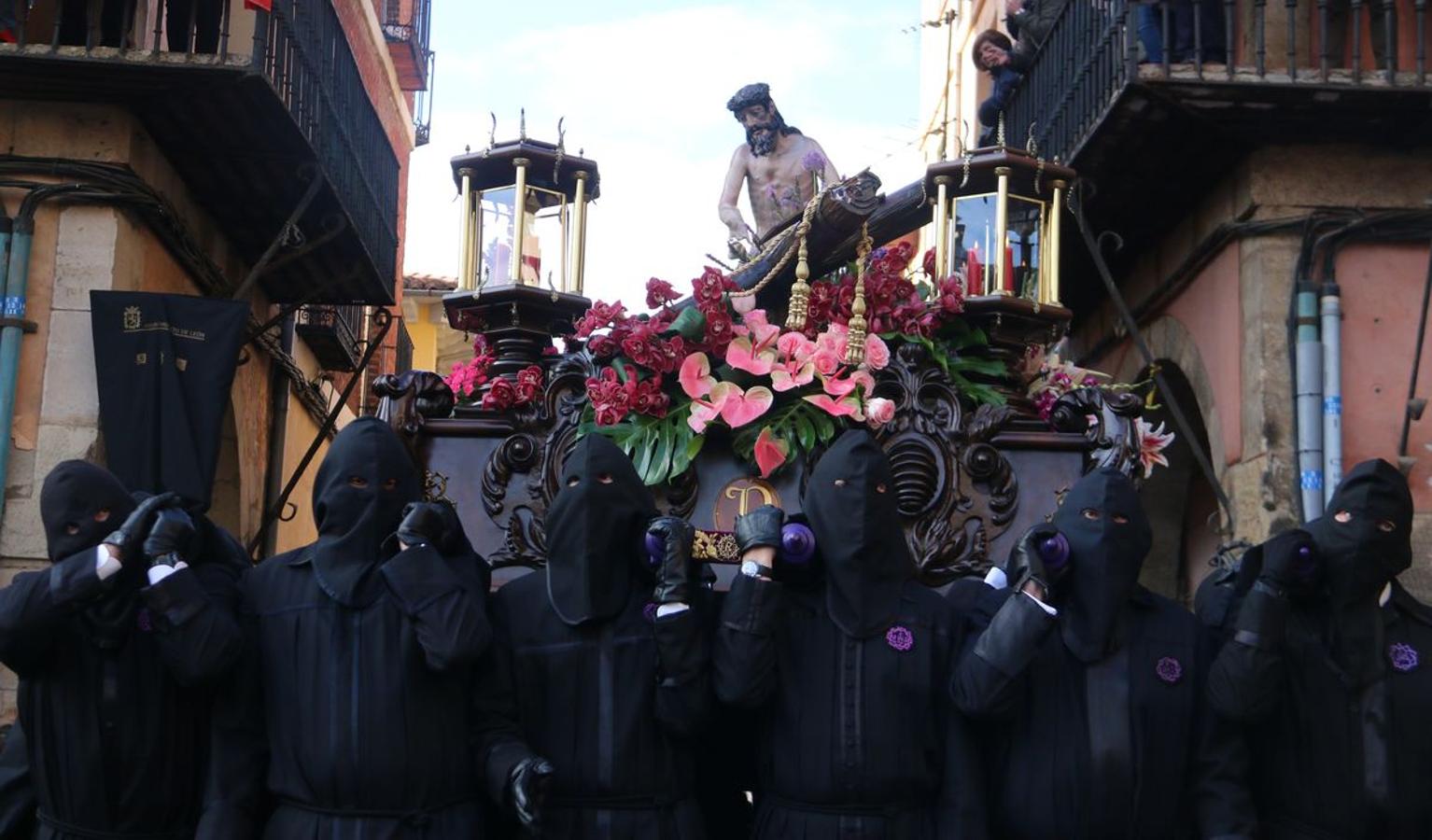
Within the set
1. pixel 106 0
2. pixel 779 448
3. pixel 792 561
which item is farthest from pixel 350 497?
pixel 106 0

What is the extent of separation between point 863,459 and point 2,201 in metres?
6.03

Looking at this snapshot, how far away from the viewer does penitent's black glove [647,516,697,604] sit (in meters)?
5.12

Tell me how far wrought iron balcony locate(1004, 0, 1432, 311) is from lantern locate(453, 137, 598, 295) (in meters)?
3.65

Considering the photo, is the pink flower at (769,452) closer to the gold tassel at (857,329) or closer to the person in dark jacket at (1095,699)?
the gold tassel at (857,329)

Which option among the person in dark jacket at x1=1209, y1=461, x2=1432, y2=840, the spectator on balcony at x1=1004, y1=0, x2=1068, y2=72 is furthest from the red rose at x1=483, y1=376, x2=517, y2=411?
the spectator on balcony at x1=1004, y1=0, x2=1068, y2=72

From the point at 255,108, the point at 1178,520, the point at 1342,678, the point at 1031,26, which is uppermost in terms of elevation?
the point at 1031,26

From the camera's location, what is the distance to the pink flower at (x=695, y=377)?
668 cm

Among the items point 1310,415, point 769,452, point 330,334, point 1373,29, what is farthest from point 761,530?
point 330,334

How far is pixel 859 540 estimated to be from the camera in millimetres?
5277

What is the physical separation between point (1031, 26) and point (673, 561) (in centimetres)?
874

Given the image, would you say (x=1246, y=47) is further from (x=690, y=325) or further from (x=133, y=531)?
(x=133, y=531)

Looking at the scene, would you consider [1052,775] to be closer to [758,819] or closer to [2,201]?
[758,819]

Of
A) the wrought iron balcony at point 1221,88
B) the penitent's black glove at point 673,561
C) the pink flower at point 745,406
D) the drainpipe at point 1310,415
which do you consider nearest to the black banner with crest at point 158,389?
the pink flower at point 745,406

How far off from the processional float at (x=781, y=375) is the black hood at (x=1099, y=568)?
1.19m
